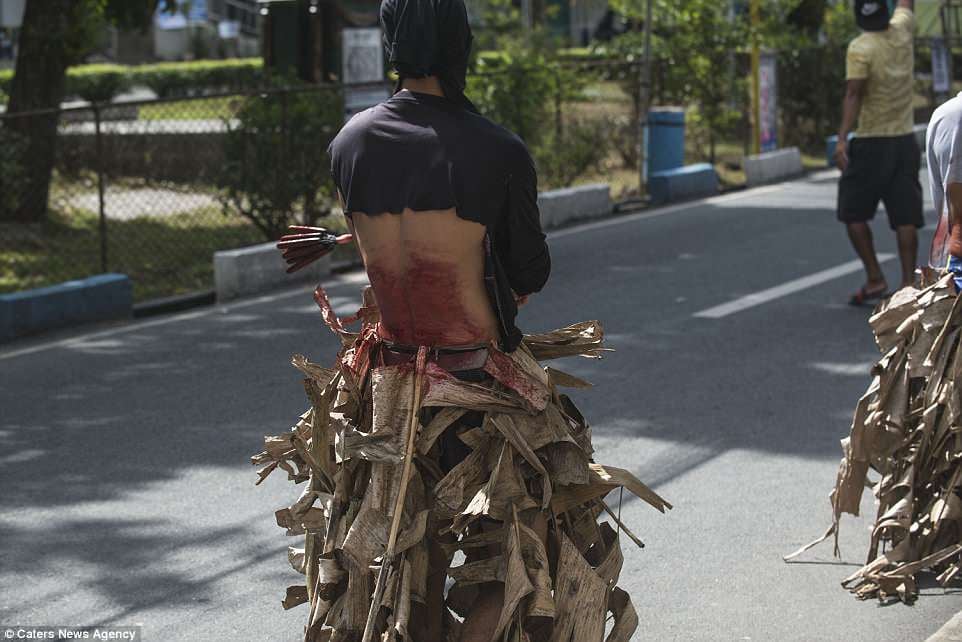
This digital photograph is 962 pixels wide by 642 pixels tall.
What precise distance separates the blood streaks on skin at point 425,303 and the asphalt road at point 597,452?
1.45m

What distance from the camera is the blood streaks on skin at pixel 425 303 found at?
3.47 metres

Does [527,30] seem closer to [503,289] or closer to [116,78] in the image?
[503,289]

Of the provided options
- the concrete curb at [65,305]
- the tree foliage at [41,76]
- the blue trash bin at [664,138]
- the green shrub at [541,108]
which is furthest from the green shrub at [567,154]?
the concrete curb at [65,305]

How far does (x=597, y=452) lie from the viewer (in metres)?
6.48

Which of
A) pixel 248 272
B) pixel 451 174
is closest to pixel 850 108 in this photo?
pixel 248 272

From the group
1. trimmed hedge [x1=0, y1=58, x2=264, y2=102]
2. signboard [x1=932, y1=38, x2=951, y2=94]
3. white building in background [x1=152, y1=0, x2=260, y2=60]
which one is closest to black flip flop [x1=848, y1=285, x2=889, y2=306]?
signboard [x1=932, y1=38, x2=951, y2=94]

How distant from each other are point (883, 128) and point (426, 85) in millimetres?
6336

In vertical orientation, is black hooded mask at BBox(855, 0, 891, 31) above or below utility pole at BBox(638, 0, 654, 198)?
above

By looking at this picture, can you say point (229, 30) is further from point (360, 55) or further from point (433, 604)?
point (433, 604)

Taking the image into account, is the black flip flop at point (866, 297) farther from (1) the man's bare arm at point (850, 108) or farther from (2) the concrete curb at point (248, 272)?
(2) the concrete curb at point (248, 272)

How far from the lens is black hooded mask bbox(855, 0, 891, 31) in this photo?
9.16 m

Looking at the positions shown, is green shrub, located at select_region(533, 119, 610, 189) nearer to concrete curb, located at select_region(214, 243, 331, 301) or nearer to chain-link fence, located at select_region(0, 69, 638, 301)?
chain-link fence, located at select_region(0, 69, 638, 301)

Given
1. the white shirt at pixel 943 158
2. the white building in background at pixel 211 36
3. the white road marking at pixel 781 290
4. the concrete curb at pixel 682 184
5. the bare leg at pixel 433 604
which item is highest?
the white building in background at pixel 211 36

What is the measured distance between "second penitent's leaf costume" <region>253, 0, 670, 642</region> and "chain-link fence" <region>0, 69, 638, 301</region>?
8111 mm
